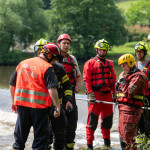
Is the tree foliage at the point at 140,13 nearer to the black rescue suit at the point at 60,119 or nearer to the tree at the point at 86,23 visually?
the tree at the point at 86,23

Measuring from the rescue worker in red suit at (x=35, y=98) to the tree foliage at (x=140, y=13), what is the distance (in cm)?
7187

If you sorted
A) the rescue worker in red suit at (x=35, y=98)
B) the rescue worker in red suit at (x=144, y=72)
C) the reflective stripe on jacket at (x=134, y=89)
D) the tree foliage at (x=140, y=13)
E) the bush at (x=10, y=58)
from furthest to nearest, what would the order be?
1. the tree foliage at (x=140, y=13)
2. the bush at (x=10, y=58)
3. the rescue worker in red suit at (x=144, y=72)
4. the reflective stripe on jacket at (x=134, y=89)
5. the rescue worker in red suit at (x=35, y=98)

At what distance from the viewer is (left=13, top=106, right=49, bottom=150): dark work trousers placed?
412 cm

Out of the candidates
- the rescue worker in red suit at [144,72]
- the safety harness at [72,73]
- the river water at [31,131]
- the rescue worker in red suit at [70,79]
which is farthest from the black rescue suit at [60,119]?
the rescue worker in red suit at [144,72]

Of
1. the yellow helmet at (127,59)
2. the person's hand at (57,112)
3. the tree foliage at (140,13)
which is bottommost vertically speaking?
the person's hand at (57,112)

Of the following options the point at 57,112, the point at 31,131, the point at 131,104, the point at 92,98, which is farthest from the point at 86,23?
the point at 57,112

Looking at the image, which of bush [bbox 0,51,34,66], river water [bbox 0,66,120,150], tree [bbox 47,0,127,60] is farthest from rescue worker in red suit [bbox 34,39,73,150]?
tree [bbox 47,0,127,60]

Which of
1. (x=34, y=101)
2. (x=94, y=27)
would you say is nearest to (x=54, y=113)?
(x=34, y=101)

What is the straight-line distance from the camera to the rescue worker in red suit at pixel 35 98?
4.07m

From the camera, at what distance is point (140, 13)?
7331 cm

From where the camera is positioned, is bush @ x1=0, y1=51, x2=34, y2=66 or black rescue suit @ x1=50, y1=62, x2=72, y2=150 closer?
black rescue suit @ x1=50, y1=62, x2=72, y2=150

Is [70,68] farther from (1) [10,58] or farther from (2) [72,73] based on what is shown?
(1) [10,58]

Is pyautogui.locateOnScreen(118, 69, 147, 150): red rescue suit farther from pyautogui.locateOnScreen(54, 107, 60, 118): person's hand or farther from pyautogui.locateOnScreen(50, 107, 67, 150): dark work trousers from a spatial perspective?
pyautogui.locateOnScreen(54, 107, 60, 118): person's hand

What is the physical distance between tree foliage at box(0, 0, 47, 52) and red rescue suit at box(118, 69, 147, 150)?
3627cm
